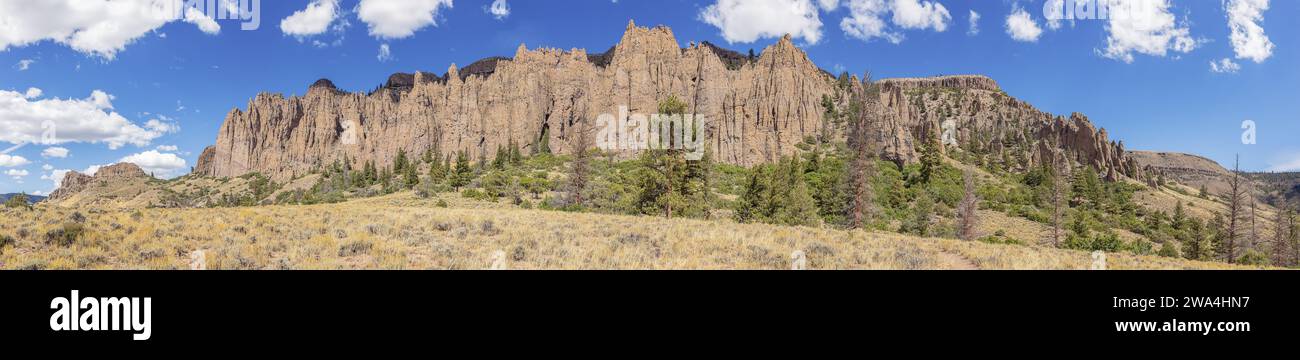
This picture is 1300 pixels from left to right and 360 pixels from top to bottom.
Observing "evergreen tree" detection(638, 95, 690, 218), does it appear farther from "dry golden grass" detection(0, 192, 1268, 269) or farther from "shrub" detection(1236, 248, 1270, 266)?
"shrub" detection(1236, 248, 1270, 266)

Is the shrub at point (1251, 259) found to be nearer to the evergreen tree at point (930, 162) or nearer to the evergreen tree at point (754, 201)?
the evergreen tree at point (754, 201)

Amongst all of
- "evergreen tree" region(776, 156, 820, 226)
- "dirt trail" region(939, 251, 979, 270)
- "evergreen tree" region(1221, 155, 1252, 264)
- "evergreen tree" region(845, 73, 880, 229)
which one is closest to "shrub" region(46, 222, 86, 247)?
"dirt trail" region(939, 251, 979, 270)

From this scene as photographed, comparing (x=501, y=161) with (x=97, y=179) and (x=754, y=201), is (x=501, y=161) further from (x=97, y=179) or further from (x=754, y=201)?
(x=97, y=179)

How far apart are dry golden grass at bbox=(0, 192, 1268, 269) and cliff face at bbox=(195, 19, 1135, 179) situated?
79.4 metres

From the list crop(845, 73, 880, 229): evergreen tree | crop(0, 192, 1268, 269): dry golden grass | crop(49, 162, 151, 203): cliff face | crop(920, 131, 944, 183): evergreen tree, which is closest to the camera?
crop(0, 192, 1268, 269): dry golden grass

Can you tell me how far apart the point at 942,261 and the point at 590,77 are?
117927 millimetres

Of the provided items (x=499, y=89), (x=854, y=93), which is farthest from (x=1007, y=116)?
(x=499, y=89)

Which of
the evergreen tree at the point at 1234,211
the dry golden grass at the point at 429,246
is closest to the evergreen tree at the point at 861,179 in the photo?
the dry golden grass at the point at 429,246

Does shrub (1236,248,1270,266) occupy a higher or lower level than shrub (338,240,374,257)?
lower

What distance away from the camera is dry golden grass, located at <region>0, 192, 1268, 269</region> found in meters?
10.1

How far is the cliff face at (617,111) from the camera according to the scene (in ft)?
344
